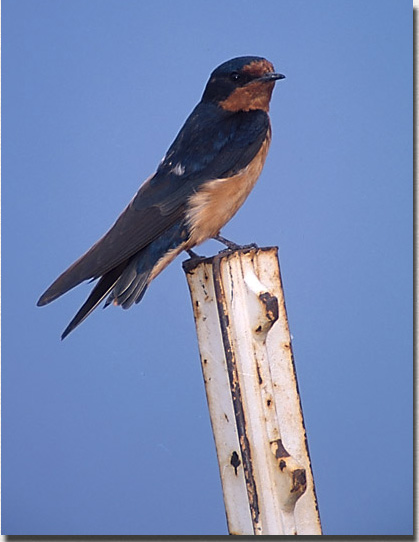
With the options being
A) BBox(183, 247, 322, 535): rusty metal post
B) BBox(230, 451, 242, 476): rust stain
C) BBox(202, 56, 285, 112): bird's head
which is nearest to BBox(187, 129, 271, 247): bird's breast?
BBox(202, 56, 285, 112): bird's head

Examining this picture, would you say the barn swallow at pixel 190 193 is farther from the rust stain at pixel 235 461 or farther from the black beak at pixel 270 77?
the rust stain at pixel 235 461

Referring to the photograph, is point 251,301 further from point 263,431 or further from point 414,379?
point 414,379

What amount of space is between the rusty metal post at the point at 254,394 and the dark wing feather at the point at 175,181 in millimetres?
224

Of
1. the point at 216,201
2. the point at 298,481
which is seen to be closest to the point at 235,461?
the point at 298,481

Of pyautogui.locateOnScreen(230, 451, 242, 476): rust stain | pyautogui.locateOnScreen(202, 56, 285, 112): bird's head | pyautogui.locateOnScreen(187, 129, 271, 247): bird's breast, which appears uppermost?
pyautogui.locateOnScreen(202, 56, 285, 112): bird's head

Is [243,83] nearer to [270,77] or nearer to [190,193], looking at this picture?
[270,77]

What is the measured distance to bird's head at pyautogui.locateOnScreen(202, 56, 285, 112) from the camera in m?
1.62

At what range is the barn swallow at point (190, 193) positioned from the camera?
59.1 inches

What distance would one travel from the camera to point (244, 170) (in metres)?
1.58

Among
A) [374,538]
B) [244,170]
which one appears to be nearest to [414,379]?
[374,538]

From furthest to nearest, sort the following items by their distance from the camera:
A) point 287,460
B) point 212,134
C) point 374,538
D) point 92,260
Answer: point 374,538 → point 212,134 → point 92,260 → point 287,460

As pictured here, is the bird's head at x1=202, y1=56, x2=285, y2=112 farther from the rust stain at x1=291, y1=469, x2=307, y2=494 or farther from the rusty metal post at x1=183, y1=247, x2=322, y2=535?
the rust stain at x1=291, y1=469, x2=307, y2=494

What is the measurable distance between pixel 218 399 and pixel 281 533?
0.70 ft

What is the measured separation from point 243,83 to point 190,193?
249 millimetres
